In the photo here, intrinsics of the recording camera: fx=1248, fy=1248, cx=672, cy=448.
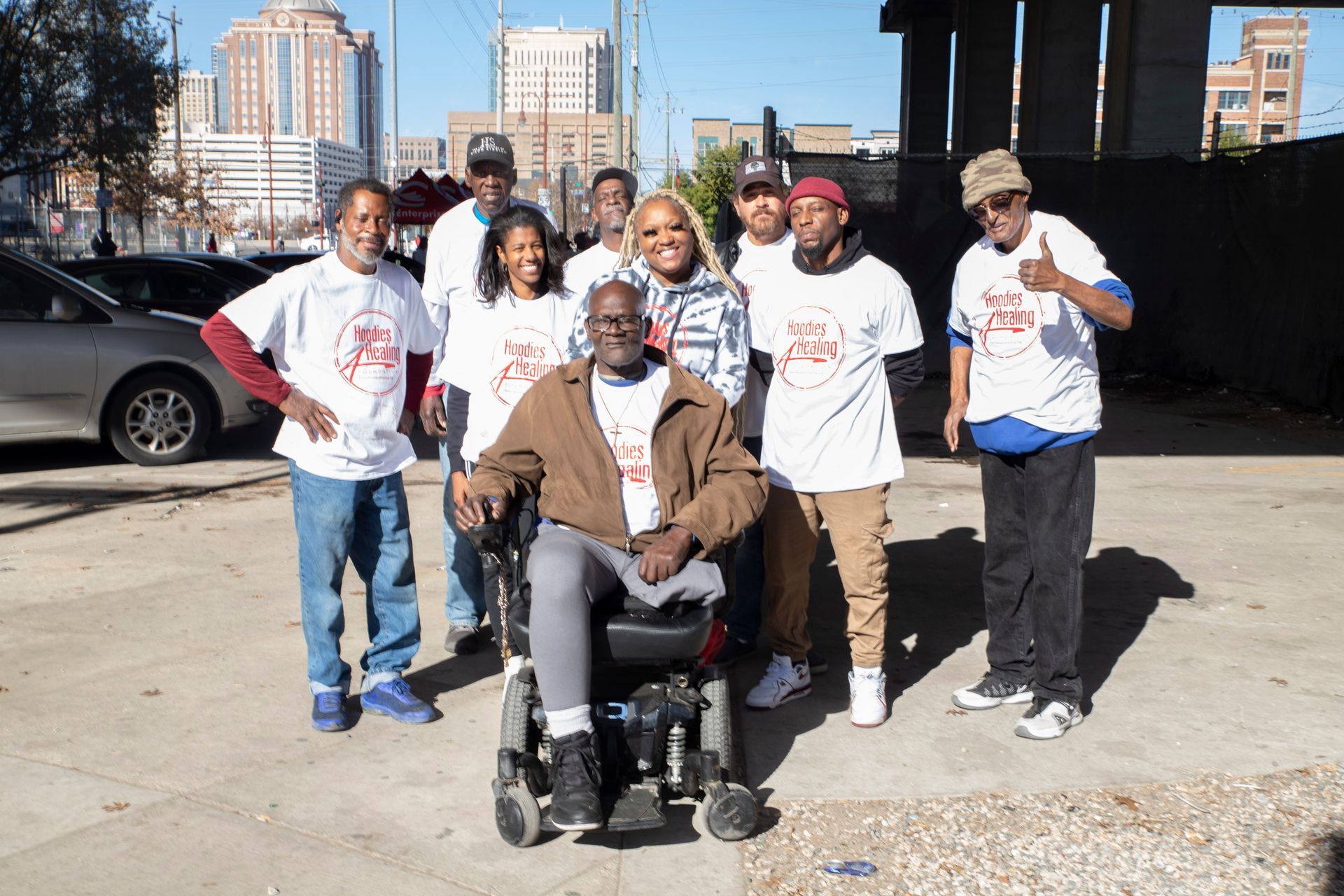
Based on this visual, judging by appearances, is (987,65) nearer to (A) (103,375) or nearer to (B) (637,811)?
(A) (103,375)

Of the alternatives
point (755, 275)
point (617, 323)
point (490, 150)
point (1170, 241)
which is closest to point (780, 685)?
point (755, 275)

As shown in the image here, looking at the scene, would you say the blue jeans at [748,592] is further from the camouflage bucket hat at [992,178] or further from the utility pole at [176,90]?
the utility pole at [176,90]

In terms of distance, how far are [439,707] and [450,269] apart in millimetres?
1817

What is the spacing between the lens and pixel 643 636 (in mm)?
3574

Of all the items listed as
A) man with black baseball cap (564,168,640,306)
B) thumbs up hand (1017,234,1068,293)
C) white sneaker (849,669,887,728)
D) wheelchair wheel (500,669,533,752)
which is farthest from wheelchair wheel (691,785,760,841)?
man with black baseball cap (564,168,640,306)

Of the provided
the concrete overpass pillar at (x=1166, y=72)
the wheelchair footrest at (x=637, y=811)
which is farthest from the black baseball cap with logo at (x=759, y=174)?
the concrete overpass pillar at (x=1166, y=72)

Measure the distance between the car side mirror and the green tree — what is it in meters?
15.9

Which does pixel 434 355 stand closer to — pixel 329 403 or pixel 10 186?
pixel 329 403

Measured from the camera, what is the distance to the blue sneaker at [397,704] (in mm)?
4632

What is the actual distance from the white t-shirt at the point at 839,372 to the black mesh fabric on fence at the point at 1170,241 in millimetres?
8989

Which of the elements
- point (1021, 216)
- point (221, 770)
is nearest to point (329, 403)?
point (221, 770)

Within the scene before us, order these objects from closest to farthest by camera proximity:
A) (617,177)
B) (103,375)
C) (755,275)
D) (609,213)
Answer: (755,275) → (609,213) → (617,177) → (103,375)

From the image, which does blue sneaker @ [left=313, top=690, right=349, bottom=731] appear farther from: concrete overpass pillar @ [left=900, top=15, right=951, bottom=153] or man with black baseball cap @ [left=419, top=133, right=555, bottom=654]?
concrete overpass pillar @ [left=900, top=15, right=951, bottom=153]

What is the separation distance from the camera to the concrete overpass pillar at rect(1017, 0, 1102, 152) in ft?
74.6
